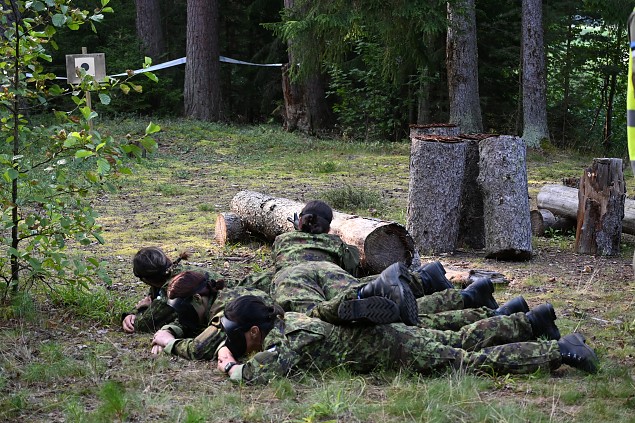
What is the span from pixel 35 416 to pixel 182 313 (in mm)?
1569

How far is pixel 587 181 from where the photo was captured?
828 centimetres

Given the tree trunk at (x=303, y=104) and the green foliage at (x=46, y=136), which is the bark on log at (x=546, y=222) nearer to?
the green foliage at (x=46, y=136)

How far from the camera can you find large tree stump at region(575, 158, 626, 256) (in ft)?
26.8

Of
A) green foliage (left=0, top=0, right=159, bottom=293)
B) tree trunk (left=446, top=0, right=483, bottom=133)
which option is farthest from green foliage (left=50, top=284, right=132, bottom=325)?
tree trunk (left=446, top=0, right=483, bottom=133)

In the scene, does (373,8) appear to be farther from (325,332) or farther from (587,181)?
(325,332)

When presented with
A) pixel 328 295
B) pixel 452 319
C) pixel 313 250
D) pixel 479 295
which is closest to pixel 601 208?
pixel 479 295

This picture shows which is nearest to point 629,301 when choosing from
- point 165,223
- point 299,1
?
point 165,223

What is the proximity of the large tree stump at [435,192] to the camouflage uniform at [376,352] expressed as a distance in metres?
3.54

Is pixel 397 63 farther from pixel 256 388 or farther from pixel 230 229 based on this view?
pixel 256 388

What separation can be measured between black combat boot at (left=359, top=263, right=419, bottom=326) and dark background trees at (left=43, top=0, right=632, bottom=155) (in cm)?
1058

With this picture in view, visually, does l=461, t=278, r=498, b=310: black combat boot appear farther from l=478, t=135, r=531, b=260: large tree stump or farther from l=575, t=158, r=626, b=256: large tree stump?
l=575, t=158, r=626, b=256: large tree stump

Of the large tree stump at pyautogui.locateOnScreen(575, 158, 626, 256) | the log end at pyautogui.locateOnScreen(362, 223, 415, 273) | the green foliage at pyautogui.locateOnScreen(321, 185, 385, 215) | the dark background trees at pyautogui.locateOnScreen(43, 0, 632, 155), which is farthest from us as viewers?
the dark background trees at pyautogui.locateOnScreen(43, 0, 632, 155)

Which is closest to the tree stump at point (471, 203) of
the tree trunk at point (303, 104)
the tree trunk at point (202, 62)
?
the tree trunk at point (303, 104)

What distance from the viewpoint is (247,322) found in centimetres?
473
